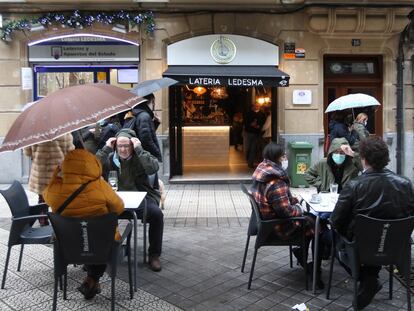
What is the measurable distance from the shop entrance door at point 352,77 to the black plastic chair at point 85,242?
8.32 metres

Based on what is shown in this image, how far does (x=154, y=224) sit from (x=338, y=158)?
6.83ft

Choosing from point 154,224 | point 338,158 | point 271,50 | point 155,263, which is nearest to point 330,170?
point 338,158

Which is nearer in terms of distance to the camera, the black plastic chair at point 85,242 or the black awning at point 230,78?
the black plastic chair at point 85,242

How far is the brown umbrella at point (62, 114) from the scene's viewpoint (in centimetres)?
319

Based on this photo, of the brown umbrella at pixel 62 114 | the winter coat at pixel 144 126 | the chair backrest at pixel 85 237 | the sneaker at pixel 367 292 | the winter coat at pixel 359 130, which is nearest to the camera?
the brown umbrella at pixel 62 114

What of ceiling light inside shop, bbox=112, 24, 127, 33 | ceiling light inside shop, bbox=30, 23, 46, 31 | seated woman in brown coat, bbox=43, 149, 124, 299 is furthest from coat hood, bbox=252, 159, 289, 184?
ceiling light inside shop, bbox=30, 23, 46, 31

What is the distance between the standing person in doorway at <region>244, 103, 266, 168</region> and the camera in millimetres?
12297

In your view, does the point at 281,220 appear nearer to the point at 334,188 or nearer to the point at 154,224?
the point at 334,188

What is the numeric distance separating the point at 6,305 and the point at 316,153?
7932mm

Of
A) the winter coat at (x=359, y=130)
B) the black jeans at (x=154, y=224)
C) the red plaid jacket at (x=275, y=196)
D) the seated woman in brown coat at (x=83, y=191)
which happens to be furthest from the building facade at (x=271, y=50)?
the seated woman in brown coat at (x=83, y=191)

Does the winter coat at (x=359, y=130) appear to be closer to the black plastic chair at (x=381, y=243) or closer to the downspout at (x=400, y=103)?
the black plastic chair at (x=381, y=243)

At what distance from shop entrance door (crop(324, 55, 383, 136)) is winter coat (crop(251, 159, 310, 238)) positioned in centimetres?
711

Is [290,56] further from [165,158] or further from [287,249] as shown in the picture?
[287,249]

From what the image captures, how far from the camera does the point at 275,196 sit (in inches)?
167
